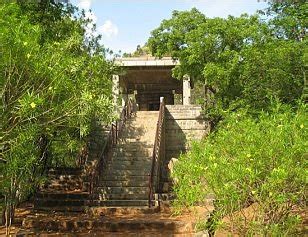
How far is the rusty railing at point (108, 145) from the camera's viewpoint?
1345 cm

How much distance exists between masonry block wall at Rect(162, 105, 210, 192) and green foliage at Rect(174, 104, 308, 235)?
39.2 feet

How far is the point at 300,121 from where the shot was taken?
689 cm

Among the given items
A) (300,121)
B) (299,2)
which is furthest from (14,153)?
(299,2)

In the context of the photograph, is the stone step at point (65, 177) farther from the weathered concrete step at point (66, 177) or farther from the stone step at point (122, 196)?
the stone step at point (122, 196)

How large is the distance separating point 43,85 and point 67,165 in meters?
9.66

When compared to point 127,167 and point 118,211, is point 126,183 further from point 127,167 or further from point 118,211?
point 118,211

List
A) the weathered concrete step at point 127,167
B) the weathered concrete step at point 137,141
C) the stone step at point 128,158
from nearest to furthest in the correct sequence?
the weathered concrete step at point 127,167 < the stone step at point 128,158 < the weathered concrete step at point 137,141

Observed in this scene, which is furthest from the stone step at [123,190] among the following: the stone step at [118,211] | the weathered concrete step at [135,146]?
the weathered concrete step at [135,146]

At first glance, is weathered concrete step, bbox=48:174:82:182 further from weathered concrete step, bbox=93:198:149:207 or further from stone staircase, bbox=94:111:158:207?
weathered concrete step, bbox=93:198:149:207

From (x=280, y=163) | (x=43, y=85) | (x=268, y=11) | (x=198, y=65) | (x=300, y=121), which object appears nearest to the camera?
(x=280, y=163)

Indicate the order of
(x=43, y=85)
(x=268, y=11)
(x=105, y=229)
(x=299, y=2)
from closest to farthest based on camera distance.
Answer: (x=43, y=85), (x=105, y=229), (x=299, y=2), (x=268, y=11)

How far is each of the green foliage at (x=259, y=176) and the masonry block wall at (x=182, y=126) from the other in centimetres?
1196

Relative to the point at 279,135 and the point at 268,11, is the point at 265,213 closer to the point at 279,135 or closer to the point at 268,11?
the point at 279,135

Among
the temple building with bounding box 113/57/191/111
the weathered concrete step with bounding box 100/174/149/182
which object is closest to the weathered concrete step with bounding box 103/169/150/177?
the weathered concrete step with bounding box 100/174/149/182
